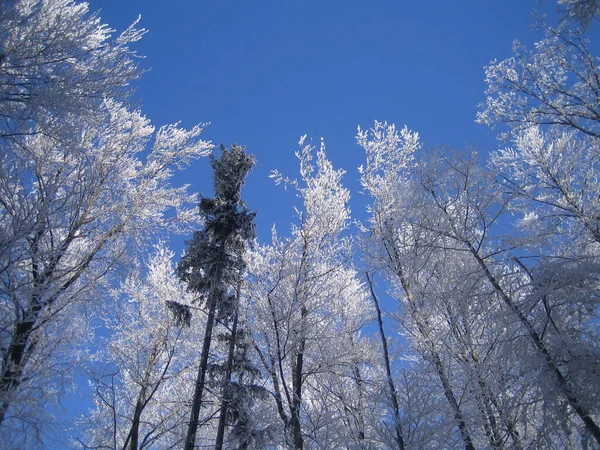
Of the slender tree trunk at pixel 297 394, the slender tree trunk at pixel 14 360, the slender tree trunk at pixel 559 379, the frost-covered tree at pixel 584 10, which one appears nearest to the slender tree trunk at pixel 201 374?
the slender tree trunk at pixel 297 394

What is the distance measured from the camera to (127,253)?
7.27 meters

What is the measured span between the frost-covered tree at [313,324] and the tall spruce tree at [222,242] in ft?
1.88

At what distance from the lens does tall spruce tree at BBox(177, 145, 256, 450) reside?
8383 mm

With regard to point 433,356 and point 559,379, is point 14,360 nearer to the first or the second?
point 433,356

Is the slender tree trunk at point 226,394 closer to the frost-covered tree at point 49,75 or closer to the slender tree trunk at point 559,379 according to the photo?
the frost-covered tree at point 49,75

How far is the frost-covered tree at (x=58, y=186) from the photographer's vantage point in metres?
3.87

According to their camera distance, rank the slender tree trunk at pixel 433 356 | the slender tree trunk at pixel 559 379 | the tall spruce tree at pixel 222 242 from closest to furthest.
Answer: the slender tree trunk at pixel 559 379 < the slender tree trunk at pixel 433 356 < the tall spruce tree at pixel 222 242

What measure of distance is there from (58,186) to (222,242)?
4286 millimetres

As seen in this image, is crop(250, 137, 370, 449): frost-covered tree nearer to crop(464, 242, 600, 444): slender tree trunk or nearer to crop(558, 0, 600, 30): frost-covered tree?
crop(464, 242, 600, 444): slender tree trunk

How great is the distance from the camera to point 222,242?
874 centimetres

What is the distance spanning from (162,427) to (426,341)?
7.01 m

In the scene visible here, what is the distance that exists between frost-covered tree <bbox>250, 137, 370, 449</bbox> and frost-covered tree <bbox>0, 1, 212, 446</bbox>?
3026mm

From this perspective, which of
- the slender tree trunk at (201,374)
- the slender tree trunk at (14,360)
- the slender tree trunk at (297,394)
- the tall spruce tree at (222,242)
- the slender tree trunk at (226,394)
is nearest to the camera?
the slender tree trunk at (14,360)

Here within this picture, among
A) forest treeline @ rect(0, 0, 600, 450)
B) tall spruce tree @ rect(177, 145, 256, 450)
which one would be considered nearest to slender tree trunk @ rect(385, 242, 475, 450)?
forest treeline @ rect(0, 0, 600, 450)
